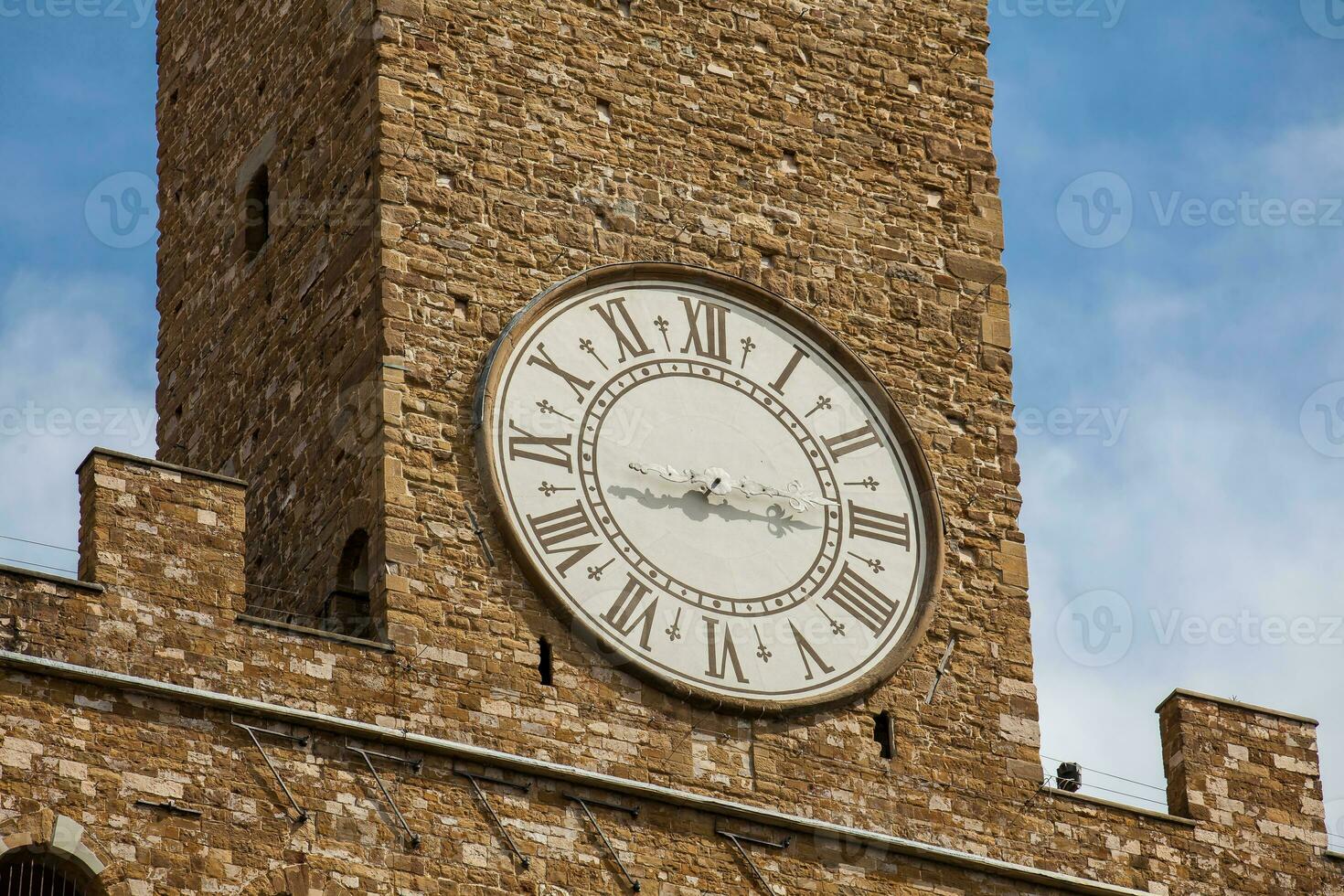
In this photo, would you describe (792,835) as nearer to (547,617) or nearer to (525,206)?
(547,617)

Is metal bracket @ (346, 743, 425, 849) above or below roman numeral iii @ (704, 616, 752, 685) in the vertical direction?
below

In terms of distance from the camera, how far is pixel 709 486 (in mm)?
28984

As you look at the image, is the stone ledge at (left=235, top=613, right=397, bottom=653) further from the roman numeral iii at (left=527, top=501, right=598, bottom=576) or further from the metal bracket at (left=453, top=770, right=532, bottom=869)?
the roman numeral iii at (left=527, top=501, right=598, bottom=576)

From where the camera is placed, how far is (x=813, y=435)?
29.8 meters

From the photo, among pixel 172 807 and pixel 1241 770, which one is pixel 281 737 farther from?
pixel 1241 770

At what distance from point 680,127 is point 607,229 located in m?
1.35

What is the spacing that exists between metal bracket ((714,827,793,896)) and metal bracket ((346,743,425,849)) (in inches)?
90.4

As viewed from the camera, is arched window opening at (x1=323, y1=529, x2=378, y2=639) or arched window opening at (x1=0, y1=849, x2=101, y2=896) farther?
arched window opening at (x1=323, y1=529, x2=378, y2=639)

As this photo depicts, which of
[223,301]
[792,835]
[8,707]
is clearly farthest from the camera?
[223,301]

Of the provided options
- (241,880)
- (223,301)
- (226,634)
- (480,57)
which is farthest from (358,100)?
(241,880)

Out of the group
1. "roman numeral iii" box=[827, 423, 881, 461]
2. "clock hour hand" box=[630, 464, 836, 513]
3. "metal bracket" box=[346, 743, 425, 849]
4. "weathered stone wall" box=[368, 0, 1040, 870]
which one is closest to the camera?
"metal bracket" box=[346, 743, 425, 849]

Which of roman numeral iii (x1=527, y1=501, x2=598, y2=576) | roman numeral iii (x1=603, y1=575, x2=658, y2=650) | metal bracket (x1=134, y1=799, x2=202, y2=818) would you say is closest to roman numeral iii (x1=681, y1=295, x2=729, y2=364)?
roman numeral iii (x1=527, y1=501, x2=598, y2=576)

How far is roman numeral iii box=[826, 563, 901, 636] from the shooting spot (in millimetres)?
29047

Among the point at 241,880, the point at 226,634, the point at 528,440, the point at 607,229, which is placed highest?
the point at 607,229
